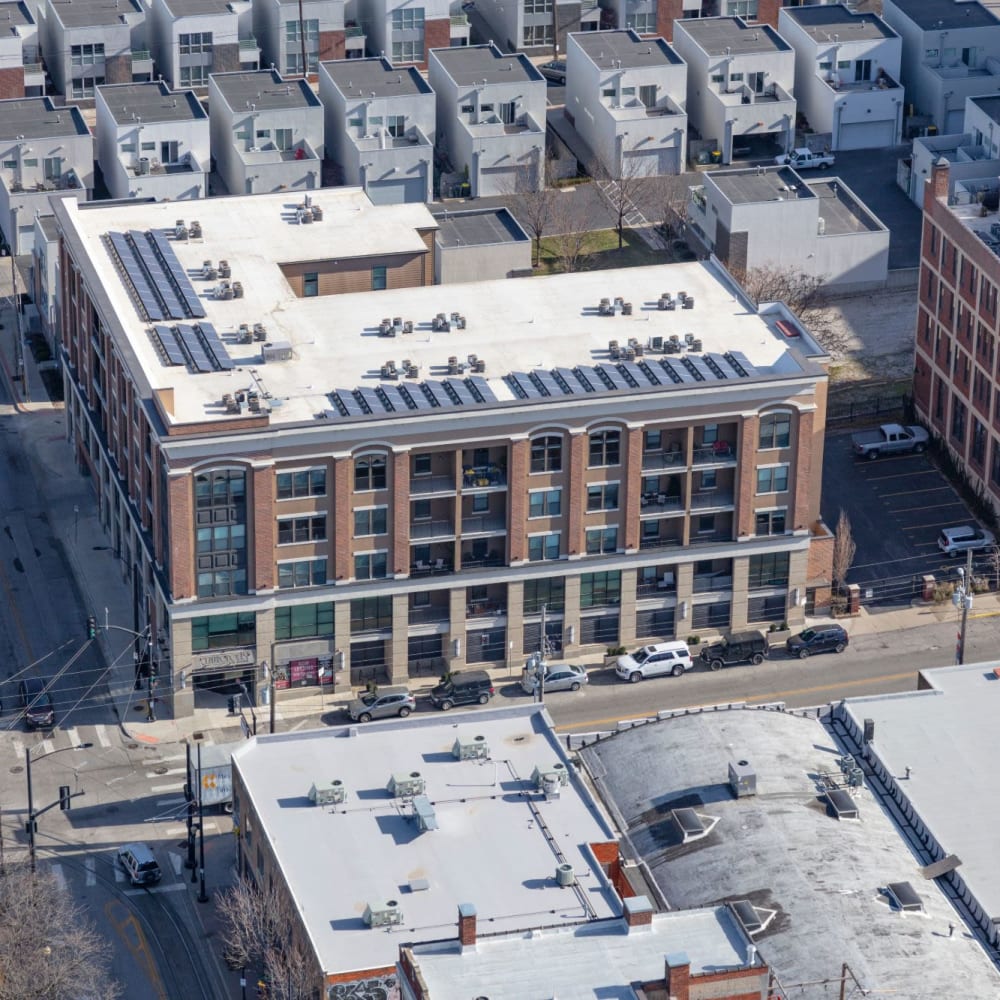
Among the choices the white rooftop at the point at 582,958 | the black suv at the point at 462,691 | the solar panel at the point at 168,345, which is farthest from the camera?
the solar panel at the point at 168,345

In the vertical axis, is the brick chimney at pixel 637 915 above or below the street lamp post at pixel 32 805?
above

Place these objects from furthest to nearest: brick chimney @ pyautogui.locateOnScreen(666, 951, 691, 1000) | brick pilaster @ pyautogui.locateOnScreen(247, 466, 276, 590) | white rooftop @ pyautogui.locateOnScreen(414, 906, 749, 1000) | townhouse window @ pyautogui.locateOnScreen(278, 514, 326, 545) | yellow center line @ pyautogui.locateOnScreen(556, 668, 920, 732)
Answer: yellow center line @ pyautogui.locateOnScreen(556, 668, 920, 732) < townhouse window @ pyautogui.locateOnScreen(278, 514, 326, 545) < brick pilaster @ pyautogui.locateOnScreen(247, 466, 276, 590) < white rooftop @ pyautogui.locateOnScreen(414, 906, 749, 1000) < brick chimney @ pyautogui.locateOnScreen(666, 951, 691, 1000)

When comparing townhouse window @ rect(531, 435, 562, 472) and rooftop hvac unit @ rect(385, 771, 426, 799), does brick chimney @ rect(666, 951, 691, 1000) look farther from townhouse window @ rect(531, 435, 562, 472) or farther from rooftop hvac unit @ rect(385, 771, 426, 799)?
townhouse window @ rect(531, 435, 562, 472)

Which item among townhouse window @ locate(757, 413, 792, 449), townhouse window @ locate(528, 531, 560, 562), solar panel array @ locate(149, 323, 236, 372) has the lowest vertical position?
townhouse window @ locate(528, 531, 560, 562)

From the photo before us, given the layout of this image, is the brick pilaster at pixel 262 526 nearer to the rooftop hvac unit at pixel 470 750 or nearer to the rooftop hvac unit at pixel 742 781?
the rooftop hvac unit at pixel 470 750

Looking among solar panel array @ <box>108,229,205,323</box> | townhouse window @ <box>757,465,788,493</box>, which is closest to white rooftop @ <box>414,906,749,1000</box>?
townhouse window @ <box>757,465,788,493</box>

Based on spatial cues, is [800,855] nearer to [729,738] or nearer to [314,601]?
[729,738]

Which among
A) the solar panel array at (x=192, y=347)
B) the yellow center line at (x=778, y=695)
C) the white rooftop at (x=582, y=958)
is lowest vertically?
the yellow center line at (x=778, y=695)

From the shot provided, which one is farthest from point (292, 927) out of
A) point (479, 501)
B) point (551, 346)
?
point (551, 346)

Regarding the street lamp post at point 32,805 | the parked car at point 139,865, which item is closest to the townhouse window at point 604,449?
the parked car at point 139,865
